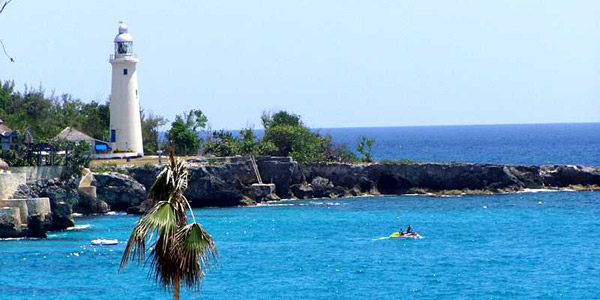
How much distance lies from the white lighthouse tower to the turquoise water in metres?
11.6

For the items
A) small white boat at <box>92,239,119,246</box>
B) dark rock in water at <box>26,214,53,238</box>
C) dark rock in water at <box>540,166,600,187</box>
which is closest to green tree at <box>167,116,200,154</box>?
dark rock in water at <box>540,166,600,187</box>

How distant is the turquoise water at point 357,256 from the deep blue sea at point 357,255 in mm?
57

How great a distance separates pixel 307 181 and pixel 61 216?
87.0 ft

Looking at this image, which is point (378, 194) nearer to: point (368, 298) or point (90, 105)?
point (90, 105)

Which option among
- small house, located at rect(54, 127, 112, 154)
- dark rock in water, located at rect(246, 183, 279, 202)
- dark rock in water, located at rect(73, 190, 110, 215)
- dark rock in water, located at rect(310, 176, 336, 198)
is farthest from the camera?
dark rock in water, located at rect(310, 176, 336, 198)

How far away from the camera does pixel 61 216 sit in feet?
207

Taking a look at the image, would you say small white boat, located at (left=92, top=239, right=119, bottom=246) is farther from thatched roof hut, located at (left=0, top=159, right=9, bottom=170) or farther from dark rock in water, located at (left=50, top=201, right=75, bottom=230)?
thatched roof hut, located at (left=0, top=159, right=9, bottom=170)

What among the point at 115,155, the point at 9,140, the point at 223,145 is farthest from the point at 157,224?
the point at 223,145

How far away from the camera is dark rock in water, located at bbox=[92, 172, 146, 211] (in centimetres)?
7269

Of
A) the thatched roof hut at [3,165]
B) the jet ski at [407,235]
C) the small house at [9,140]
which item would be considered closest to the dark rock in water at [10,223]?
the thatched roof hut at [3,165]

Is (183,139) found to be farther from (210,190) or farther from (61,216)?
(61,216)

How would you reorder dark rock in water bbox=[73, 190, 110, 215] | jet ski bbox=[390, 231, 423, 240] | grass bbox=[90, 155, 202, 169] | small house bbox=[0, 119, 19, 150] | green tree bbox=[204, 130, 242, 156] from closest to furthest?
1. jet ski bbox=[390, 231, 423, 240]
2. dark rock in water bbox=[73, 190, 110, 215]
3. small house bbox=[0, 119, 19, 150]
4. grass bbox=[90, 155, 202, 169]
5. green tree bbox=[204, 130, 242, 156]

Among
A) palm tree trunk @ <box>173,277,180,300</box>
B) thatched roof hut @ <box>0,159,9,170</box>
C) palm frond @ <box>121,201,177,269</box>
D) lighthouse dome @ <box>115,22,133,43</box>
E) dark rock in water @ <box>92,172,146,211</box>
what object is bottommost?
dark rock in water @ <box>92,172,146,211</box>

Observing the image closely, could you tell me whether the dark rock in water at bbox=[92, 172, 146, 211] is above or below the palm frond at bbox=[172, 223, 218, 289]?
below
